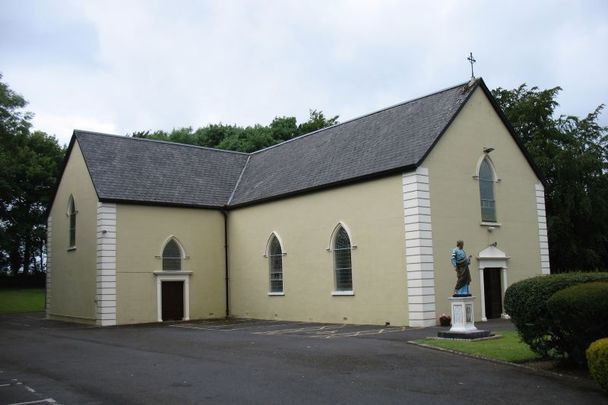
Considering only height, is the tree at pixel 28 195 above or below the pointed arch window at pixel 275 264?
above

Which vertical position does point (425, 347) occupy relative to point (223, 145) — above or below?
below

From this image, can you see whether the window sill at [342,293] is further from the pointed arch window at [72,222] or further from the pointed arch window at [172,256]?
the pointed arch window at [72,222]

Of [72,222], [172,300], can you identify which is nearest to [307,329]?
[172,300]

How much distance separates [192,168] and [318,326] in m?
12.9

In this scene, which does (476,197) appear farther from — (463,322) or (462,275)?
(463,322)

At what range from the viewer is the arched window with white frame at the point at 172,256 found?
28812 millimetres

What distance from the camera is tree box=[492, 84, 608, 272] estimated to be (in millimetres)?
35219

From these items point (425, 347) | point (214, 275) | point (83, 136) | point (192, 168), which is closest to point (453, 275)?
point (425, 347)

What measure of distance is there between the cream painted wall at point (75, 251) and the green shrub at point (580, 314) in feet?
69.7

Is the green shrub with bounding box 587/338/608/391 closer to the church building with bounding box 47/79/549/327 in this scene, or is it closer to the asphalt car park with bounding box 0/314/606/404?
the asphalt car park with bounding box 0/314/606/404

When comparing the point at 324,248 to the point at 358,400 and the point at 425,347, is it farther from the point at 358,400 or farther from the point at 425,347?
the point at 358,400

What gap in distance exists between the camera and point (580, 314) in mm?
10516

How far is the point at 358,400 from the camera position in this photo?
30.3 feet

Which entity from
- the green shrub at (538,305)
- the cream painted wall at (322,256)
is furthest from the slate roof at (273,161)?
the green shrub at (538,305)
